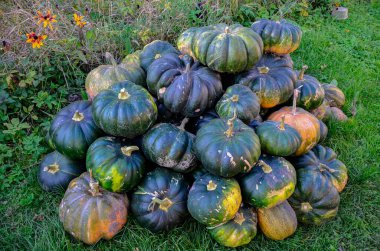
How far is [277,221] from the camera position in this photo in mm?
3127

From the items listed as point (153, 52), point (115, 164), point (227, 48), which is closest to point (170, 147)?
point (115, 164)

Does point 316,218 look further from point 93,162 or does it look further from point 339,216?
point 93,162

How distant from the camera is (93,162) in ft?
10.1

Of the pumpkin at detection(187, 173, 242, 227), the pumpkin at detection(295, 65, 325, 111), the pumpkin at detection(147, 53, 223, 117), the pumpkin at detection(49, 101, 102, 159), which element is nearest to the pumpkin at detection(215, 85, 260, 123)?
the pumpkin at detection(147, 53, 223, 117)

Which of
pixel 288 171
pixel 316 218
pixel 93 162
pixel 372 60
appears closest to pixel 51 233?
pixel 93 162

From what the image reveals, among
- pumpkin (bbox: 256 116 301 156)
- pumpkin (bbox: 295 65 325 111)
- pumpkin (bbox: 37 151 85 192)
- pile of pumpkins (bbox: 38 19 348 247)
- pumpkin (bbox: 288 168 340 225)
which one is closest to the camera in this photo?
pile of pumpkins (bbox: 38 19 348 247)

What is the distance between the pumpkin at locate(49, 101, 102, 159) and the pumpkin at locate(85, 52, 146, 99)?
1.31ft

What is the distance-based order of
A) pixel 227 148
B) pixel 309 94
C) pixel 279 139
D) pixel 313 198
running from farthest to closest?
Answer: pixel 309 94, pixel 313 198, pixel 279 139, pixel 227 148

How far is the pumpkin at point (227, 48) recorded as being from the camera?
340cm

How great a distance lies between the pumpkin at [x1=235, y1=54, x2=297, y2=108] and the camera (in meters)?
3.61

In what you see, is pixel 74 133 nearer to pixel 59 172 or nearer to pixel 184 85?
pixel 59 172

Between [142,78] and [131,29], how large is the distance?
1.57 meters

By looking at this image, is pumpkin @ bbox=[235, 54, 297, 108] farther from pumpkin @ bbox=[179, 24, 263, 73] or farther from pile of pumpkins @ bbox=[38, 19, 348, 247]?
pumpkin @ bbox=[179, 24, 263, 73]

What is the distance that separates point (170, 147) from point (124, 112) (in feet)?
1.55
